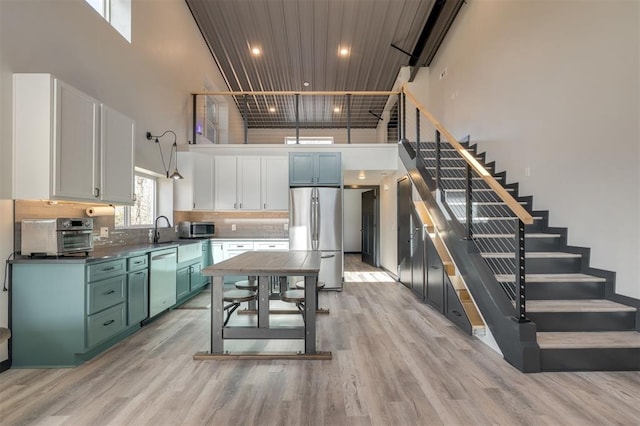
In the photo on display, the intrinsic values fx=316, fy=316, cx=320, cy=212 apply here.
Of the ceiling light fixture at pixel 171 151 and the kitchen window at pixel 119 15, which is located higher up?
the kitchen window at pixel 119 15

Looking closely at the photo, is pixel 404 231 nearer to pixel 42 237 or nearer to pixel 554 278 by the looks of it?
pixel 554 278

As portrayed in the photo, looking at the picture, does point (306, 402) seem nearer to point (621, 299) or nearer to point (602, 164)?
point (621, 299)

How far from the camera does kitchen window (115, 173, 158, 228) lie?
414 centimetres

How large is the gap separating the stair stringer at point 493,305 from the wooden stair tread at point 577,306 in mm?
365

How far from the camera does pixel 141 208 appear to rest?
4703mm

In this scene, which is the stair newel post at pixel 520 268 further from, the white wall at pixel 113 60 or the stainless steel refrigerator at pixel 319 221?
the white wall at pixel 113 60

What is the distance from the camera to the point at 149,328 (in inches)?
139

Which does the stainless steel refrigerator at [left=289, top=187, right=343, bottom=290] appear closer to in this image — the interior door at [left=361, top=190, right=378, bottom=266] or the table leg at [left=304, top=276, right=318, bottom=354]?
the table leg at [left=304, top=276, right=318, bottom=354]

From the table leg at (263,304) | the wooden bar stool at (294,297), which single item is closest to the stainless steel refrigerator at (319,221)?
the wooden bar stool at (294,297)

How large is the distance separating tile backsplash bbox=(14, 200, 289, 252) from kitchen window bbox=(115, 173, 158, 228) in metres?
0.14

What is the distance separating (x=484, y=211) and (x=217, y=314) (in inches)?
136

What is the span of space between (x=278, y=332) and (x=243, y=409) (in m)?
0.82

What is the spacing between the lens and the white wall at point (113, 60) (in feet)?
8.00

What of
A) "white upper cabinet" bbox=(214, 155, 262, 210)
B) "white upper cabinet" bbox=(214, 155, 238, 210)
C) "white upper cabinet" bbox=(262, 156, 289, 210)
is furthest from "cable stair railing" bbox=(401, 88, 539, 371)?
"white upper cabinet" bbox=(214, 155, 238, 210)
